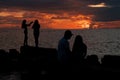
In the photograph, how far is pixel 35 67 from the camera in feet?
79.2

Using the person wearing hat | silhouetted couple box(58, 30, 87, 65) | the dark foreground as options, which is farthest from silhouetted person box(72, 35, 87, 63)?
the person wearing hat

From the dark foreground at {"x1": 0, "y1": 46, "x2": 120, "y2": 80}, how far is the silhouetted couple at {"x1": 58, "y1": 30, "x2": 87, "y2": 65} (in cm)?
31

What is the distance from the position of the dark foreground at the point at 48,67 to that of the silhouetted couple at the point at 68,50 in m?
0.31

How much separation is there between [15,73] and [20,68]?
58 cm

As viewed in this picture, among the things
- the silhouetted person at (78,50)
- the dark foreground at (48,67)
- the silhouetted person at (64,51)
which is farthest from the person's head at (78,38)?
the dark foreground at (48,67)

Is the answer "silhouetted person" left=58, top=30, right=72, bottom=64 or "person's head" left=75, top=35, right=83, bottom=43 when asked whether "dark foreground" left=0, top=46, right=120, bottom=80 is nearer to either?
"silhouetted person" left=58, top=30, right=72, bottom=64

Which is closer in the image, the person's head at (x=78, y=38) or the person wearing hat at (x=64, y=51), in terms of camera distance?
the person wearing hat at (x=64, y=51)

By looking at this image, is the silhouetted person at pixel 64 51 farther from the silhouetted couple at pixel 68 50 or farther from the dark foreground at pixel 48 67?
the dark foreground at pixel 48 67

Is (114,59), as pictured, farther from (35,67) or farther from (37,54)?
(37,54)

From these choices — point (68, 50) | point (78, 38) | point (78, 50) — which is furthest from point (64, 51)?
point (78, 50)

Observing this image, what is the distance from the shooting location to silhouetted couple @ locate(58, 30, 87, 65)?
16969mm

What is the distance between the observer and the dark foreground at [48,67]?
58.6 feet

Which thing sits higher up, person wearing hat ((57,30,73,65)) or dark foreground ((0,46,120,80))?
person wearing hat ((57,30,73,65))

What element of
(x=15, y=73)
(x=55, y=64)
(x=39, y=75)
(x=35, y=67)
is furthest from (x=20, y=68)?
(x=55, y=64)
